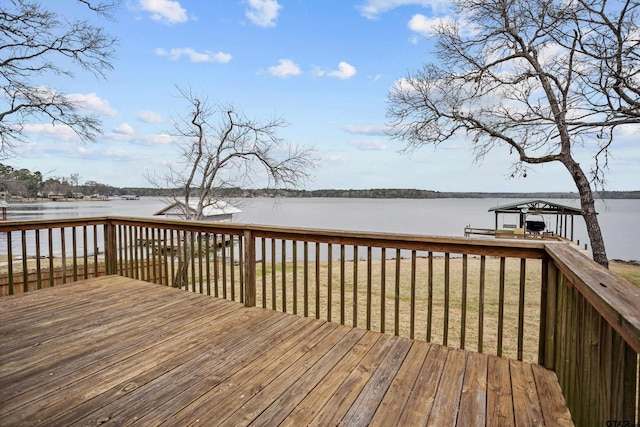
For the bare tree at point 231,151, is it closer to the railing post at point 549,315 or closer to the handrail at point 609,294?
the railing post at point 549,315

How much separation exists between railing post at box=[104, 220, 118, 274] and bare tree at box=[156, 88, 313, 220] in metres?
6.05

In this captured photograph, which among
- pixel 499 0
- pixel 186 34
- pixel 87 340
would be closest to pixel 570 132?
pixel 499 0

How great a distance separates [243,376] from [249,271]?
1.44 metres

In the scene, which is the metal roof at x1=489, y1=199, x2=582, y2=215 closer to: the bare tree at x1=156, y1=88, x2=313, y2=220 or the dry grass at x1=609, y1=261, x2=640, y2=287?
the dry grass at x1=609, y1=261, x2=640, y2=287

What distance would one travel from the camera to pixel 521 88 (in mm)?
11258

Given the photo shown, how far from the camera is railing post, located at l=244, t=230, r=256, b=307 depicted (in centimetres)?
337

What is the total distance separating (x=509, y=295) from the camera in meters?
10.0

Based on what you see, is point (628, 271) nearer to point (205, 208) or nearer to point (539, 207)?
point (539, 207)

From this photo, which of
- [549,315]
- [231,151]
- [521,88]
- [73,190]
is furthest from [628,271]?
[73,190]

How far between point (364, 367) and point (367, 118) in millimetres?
11664

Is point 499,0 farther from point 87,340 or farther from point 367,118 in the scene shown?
point 87,340

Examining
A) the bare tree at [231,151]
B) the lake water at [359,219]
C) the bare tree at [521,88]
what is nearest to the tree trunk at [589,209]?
the bare tree at [521,88]

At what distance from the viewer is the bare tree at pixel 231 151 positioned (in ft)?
34.0

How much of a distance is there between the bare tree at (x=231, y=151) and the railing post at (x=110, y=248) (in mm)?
6048
